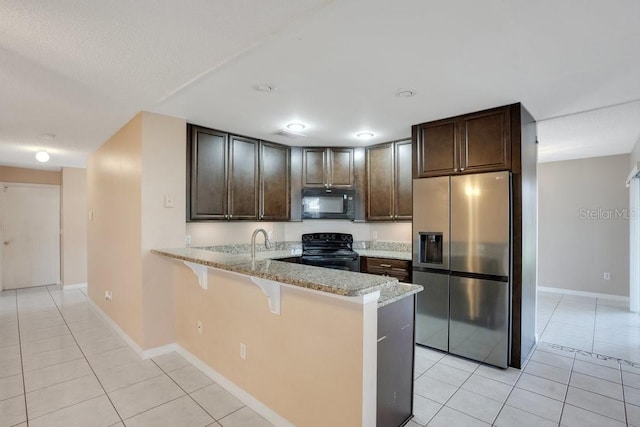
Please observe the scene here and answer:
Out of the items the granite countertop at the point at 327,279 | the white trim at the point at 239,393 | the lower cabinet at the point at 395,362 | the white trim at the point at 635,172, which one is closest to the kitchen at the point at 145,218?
the white trim at the point at 239,393

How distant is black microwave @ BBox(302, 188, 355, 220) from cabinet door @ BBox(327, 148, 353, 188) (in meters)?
0.12

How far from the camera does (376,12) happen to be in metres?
1.56

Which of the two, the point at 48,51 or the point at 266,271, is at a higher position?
the point at 48,51

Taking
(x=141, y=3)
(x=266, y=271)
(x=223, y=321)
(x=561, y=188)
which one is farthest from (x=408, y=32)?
(x=561, y=188)

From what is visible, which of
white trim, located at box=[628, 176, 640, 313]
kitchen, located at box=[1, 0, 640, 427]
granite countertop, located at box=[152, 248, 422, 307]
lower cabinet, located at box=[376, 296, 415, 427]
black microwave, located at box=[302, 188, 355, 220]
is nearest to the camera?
granite countertop, located at box=[152, 248, 422, 307]

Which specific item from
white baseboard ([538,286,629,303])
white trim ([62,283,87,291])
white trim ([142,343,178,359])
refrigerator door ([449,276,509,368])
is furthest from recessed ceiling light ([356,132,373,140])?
white trim ([62,283,87,291])

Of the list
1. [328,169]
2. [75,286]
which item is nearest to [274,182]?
[328,169]

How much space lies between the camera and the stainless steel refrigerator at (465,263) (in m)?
2.82

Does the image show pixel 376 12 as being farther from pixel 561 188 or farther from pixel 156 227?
pixel 561 188

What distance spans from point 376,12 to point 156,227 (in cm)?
260

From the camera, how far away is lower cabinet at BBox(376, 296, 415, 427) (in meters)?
1.81

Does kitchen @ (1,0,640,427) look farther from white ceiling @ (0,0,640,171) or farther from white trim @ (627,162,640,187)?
white trim @ (627,162,640,187)

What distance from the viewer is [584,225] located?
17.4ft

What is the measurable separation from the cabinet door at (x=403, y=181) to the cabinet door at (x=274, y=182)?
1.41m
